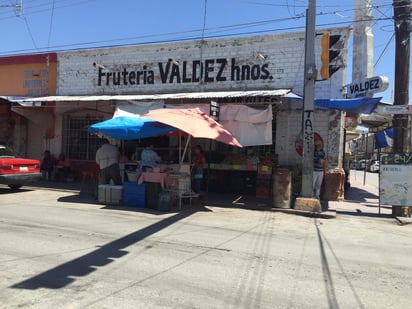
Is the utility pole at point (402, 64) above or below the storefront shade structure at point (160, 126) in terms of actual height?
above

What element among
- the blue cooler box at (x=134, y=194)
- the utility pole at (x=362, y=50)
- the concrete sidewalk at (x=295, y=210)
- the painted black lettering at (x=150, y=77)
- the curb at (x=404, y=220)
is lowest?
the curb at (x=404, y=220)

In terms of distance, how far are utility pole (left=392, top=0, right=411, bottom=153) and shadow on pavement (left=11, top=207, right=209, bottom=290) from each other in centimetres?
774

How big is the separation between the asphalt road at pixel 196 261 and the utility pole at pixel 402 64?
294cm

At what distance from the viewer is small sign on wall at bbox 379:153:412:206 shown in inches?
441

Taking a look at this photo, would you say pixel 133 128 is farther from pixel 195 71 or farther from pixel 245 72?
pixel 245 72

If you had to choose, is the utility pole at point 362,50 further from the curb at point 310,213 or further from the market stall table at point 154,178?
the market stall table at point 154,178

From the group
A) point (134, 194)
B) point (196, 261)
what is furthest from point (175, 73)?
point (196, 261)

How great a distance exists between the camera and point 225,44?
15.4m

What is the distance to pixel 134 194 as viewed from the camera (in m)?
11.5

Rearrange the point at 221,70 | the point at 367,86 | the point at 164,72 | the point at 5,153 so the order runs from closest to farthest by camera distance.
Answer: the point at 367,86 < the point at 5,153 < the point at 221,70 < the point at 164,72

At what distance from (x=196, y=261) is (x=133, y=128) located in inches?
246

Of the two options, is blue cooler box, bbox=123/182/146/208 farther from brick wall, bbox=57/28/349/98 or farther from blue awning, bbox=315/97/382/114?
blue awning, bbox=315/97/382/114

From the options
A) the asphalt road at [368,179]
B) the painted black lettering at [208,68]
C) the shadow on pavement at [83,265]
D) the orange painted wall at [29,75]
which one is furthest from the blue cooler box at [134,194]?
the asphalt road at [368,179]

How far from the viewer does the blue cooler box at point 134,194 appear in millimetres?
11328
